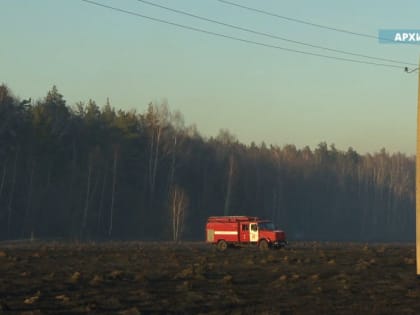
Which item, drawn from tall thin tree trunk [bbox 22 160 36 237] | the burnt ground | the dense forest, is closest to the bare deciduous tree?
the dense forest

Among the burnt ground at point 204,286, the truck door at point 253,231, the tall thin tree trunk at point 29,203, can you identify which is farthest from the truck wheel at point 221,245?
the tall thin tree trunk at point 29,203

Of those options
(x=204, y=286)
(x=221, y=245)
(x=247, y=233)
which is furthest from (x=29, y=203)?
(x=204, y=286)

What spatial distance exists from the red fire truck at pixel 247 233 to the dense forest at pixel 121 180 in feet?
97.5

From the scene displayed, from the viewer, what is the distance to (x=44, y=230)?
88.4 metres

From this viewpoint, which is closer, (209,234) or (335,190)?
(209,234)

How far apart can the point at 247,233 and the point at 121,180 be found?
47027mm

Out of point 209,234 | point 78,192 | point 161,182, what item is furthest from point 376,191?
point 209,234

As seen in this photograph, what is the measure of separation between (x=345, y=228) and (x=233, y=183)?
130ft

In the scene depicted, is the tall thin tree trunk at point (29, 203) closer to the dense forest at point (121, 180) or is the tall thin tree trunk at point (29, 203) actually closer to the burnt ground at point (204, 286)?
the dense forest at point (121, 180)

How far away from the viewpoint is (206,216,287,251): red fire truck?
55.6 meters

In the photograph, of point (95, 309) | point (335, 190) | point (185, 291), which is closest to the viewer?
point (95, 309)

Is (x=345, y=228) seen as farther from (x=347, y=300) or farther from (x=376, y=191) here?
(x=347, y=300)

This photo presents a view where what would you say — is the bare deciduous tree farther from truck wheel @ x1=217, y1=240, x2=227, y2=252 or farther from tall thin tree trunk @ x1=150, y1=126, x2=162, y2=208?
truck wheel @ x1=217, y1=240, x2=227, y2=252

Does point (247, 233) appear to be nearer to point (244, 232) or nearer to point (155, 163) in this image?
point (244, 232)
